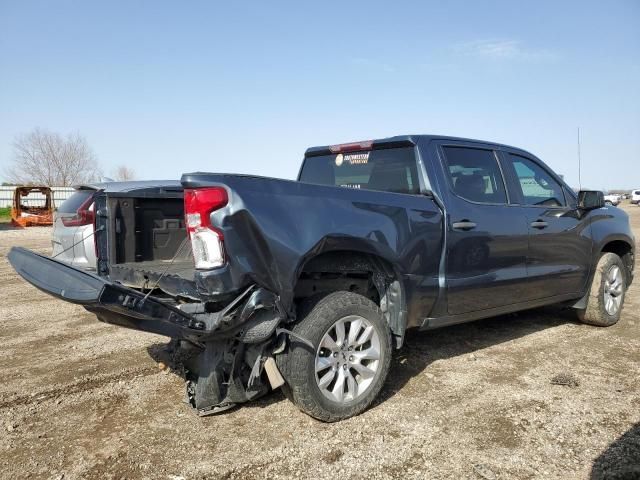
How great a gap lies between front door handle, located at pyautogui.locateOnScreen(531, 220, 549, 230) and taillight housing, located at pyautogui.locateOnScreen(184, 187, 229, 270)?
304 centimetres

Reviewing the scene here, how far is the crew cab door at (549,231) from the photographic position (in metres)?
4.50

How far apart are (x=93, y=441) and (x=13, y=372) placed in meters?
1.67

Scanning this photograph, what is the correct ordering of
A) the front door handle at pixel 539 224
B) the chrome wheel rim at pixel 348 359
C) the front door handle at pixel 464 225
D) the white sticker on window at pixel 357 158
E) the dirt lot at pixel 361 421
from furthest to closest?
the front door handle at pixel 539 224
the white sticker on window at pixel 357 158
the front door handle at pixel 464 225
the chrome wheel rim at pixel 348 359
the dirt lot at pixel 361 421

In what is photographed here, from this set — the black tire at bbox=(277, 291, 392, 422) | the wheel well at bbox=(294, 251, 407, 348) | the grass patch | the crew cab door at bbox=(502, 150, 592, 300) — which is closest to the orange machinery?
the grass patch

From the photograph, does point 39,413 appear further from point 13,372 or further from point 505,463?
point 505,463

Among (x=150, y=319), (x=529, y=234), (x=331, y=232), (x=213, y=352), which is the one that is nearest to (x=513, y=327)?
(x=529, y=234)

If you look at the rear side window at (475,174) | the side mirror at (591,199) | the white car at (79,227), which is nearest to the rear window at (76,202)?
the white car at (79,227)

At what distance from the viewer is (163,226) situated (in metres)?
4.48

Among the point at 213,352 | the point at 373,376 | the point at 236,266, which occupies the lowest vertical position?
the point at 373,376

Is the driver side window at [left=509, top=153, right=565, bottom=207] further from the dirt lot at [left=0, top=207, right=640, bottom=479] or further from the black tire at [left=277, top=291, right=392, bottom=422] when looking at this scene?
the black tire at [left=277, top=291, right=392, bottom=422]

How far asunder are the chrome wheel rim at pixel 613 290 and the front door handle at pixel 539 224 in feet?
4.67

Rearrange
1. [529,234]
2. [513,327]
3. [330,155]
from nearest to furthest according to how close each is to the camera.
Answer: [529,234] → [330,155] → [513,327]

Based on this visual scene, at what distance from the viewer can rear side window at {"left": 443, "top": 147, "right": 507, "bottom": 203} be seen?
4.05m

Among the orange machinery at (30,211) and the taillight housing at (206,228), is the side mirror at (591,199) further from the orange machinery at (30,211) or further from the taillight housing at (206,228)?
the orange machinery at (30,211)
